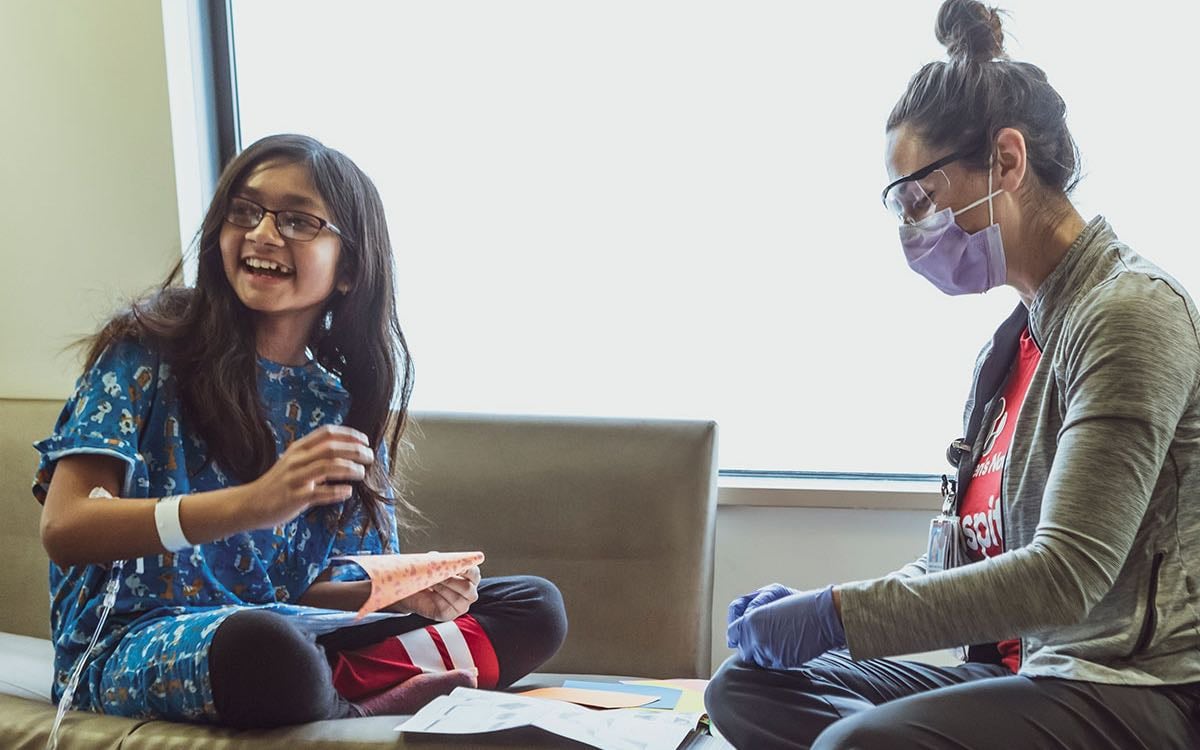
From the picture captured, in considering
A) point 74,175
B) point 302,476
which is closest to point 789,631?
point 302,476

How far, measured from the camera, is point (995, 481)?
4.80 ft

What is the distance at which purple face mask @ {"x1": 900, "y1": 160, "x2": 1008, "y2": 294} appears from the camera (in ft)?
4.70

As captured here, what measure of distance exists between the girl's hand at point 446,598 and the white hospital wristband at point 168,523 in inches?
16.5

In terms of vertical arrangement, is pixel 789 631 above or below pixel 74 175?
below

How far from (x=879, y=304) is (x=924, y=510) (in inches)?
18.5

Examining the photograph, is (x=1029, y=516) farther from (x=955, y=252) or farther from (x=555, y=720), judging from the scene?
(x=555, y=720)

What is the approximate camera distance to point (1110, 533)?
1.15 metres

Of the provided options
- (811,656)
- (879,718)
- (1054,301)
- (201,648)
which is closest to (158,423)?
(201,648)

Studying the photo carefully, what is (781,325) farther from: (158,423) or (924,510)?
(158,423)

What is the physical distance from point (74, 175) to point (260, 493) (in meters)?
1.28

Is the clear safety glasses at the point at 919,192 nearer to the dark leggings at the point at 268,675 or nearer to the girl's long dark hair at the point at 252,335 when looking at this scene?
the girl's long dark hair at the point at 252,335

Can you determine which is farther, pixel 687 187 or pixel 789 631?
pixel 687 187

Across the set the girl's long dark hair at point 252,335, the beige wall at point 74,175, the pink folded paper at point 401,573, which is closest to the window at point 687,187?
the beige wall at point 74,175

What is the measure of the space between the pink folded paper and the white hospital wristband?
0.27m
